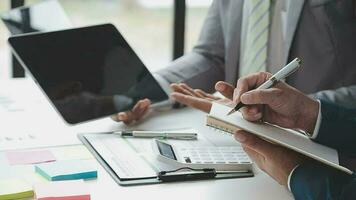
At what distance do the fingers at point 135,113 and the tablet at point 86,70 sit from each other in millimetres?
14

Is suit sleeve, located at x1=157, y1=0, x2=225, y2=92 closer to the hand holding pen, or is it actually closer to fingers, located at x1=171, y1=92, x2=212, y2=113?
fingers, located at x1=171, y1=92, x2=212, y2=113

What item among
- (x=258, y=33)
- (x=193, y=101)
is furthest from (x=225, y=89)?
(x=258, y=33)

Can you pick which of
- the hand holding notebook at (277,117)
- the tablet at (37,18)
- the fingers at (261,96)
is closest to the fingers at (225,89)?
the hand holding notebook at (277,117)

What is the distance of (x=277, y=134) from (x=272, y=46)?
600mm

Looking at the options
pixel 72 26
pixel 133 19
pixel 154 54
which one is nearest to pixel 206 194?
pixel 72 26

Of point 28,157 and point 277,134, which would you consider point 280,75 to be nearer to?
point 277,134

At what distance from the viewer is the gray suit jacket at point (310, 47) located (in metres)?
1.61

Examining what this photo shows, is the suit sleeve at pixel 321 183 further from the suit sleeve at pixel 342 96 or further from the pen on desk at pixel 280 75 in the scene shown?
the suit sleeve at pixel 342 96

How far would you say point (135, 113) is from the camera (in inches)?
59.7

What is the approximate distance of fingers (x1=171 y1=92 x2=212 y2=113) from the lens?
151cm

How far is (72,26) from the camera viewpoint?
1.57 metres

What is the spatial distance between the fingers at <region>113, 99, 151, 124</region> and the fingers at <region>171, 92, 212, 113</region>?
0.25 ft

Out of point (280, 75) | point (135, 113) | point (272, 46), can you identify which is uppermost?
point (280, 75)

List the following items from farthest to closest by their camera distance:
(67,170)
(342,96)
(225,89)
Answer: (342,96) < (225,89) < (67,170)
